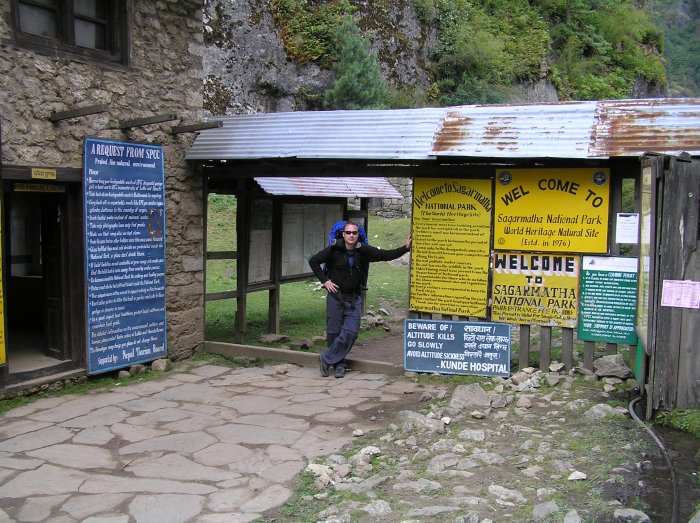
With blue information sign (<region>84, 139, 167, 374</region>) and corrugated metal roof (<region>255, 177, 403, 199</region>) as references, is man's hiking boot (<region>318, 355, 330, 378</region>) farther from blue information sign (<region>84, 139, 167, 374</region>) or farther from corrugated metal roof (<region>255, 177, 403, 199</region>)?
corrugated metal roof (<region>255, 177, 403, 199</region>)

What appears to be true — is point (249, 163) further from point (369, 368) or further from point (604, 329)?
point (604, 329)

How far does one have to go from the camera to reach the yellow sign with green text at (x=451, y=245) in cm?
719

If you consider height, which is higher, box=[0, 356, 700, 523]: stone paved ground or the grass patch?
the grass patch

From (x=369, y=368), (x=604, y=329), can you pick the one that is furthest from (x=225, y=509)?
(x=604, y=329)

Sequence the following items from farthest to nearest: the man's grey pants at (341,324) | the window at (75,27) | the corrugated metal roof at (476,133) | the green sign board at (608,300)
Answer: the man's grey pants at (341,324) < the green sign board at (608,300) < the window at (75,27) < the corrugated metal roof at (476,133)

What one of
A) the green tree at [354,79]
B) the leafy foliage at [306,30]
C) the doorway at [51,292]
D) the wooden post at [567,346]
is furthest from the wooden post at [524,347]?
the leafy foliage at [306,30]

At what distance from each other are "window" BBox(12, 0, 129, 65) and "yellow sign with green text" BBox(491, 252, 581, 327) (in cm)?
491

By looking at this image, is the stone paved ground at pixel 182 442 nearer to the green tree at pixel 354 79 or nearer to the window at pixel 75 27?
the window at pixel 75 27

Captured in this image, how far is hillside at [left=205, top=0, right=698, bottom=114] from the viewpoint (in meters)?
19.3

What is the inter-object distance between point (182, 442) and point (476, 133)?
422 centimetres

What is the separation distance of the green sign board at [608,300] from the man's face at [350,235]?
249 cm

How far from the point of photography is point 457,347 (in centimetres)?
725

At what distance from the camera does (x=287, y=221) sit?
33.6 feet

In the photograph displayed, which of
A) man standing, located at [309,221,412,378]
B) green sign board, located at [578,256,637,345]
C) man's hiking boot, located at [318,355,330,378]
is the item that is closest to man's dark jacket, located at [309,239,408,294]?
man standing, located at [309,221,412,378]
